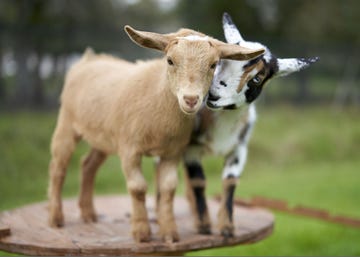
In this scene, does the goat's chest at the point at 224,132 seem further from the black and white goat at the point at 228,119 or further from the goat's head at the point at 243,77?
the goat's head at the point at 243,77

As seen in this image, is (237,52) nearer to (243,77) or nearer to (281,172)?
(243,77)

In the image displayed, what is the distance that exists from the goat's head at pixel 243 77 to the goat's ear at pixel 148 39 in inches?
20.8

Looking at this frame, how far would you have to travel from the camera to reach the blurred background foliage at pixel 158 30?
12.9 meters

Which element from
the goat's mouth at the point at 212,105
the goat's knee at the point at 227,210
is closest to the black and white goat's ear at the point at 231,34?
the goat's mouth at the point at 212,105

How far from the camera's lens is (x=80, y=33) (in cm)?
1359

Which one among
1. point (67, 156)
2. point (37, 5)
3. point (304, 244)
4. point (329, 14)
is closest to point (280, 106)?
point (329, 14)

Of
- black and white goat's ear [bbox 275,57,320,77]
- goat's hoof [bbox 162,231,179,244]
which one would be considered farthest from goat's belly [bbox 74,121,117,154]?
black and white goat's ear [bbox 275,57,320,77]

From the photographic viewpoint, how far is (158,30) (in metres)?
17.3

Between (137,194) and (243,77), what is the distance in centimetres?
124

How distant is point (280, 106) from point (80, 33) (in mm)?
7006

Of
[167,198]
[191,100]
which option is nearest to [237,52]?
[191,100]

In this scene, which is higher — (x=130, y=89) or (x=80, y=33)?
(x=80, y=33)

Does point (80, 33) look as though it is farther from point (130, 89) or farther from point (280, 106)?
point (130, 89)

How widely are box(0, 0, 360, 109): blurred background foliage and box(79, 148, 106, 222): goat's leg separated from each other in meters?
7.40
